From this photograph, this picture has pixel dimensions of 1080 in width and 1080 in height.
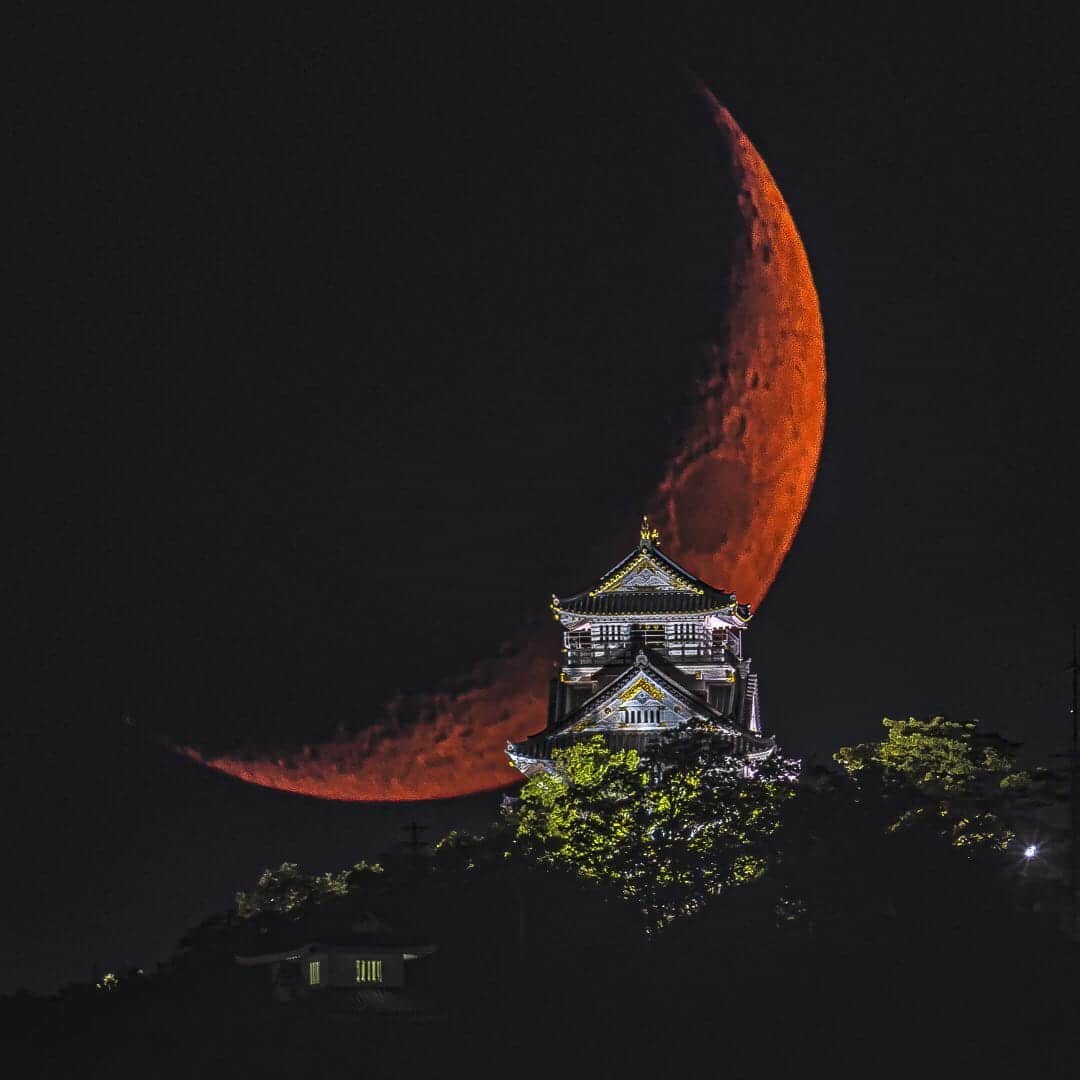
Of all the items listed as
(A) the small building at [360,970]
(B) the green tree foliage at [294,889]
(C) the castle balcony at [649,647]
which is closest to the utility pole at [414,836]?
(B) the green tree foliage at [294,889]

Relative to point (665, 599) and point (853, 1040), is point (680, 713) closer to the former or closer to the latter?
point (665, 599)

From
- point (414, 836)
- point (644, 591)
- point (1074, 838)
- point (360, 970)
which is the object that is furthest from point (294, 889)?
point (1074, 838)

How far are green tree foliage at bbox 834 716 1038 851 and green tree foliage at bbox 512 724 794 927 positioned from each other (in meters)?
2.99

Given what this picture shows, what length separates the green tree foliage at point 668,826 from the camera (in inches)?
2719

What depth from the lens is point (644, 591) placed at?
87375mm

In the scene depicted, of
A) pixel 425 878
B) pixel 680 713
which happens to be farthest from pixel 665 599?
pixel 425 878

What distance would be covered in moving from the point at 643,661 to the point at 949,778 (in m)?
11.6

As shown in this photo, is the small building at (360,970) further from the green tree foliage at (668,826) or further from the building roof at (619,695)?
the building roof at (619,695)

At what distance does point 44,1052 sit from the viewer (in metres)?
72.3

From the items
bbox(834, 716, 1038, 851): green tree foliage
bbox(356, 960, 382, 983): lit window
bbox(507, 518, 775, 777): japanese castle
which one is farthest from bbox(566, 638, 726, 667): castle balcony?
bbox(356, 960, 382, 983): lit window

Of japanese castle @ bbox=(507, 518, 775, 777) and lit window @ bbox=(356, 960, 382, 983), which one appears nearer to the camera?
lit window @ bbox=(356, 960, 382, 983)

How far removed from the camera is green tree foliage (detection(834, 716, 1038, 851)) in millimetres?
70375

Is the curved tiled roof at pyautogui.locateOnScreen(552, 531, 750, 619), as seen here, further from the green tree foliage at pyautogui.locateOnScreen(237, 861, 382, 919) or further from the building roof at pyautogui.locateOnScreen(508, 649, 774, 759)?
the green tree foliage at pyautogui.locateOnScreen(237, 861, 382, 919)

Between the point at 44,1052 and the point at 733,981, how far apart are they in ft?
61.4
